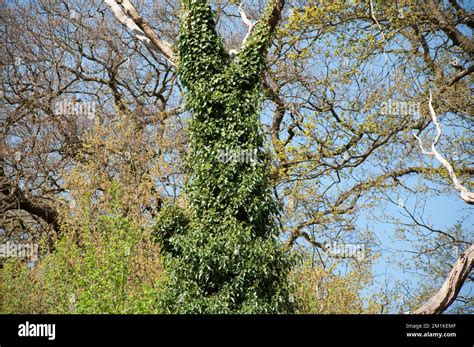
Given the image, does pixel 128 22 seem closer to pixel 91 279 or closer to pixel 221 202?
pixel 221 202

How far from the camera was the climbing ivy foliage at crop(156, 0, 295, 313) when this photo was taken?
9.09 m

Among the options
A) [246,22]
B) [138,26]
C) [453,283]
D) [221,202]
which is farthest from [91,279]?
[246,22]

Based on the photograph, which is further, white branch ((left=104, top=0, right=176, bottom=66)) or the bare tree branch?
white branch ((left=104, top=0, right=176, bottom=66))

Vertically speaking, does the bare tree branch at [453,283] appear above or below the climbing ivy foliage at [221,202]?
below

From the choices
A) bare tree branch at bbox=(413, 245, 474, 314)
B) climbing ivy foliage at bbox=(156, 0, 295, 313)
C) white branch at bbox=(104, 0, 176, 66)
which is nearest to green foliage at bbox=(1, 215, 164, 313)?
climbing ivy foliage at bbox=(156, 0, 295, 313)

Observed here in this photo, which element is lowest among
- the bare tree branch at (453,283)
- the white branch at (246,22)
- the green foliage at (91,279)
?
the bare tree branch at (453,283)

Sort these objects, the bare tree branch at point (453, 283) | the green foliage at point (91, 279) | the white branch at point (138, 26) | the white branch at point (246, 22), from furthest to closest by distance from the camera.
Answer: the white branch at point (138, 26) < the white branch at point (246, 22) < the green foliage at point (91, 279) < the bare tree branch at point (453, 283)

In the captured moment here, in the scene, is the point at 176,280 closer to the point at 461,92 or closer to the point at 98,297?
the point at 98,297

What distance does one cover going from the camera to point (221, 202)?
9.51m

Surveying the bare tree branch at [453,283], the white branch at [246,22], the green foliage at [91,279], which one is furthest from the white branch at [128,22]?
the bare tree branch at [453,283]

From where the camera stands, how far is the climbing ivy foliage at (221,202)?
9094 mm

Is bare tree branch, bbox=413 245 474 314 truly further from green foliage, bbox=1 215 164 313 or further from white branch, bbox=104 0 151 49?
white branch, bbox=104 0 151 49

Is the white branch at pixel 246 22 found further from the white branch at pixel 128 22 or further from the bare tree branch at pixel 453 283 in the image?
the bare tree branch at pixel 453 283

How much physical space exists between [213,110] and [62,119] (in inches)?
188
